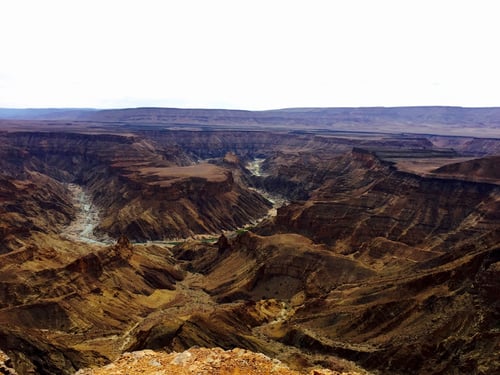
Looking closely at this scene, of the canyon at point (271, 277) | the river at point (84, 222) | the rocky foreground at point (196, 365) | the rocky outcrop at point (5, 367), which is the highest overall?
the rocky foreground at point (196, 365)

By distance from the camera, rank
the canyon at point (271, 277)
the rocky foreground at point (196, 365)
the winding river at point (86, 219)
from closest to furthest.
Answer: the rocky foreground at point (196, 365) → the canyon at point (271, 277) → the winding river at point (86, 219)

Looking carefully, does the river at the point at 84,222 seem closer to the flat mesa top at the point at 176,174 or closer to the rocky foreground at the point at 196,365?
the flat mesa top at the point at 176,174

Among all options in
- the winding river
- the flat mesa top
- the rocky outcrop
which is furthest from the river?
the rocky outcrop

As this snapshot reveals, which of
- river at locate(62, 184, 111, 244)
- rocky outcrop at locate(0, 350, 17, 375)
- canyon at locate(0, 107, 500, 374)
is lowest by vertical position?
river at locate(62, 184, 111, 244)

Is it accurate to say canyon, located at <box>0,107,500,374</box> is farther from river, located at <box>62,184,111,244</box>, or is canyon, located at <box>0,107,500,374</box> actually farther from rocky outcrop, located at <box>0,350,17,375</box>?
rocky outcrop, located at <box>0,350,17,375</box>

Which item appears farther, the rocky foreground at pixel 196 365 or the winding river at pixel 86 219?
the winding river at pixel 86 219

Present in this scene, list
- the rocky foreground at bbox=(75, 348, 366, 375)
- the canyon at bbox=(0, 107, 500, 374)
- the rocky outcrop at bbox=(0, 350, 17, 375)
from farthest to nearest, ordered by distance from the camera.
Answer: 1. the canyon at bbox=(0, 107, 500, 374)
2. the rocky outcrop at bbox=(0, 350, 17, 375)
3. the rocky foreground at bbox=(75, 348, 366, 375)

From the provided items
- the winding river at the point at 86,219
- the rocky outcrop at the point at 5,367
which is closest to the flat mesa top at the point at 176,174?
the winding river at the point at 86,219

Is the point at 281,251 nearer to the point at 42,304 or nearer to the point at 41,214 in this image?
the point at 42,304

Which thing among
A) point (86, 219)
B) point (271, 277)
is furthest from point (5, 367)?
point (86, 219)
